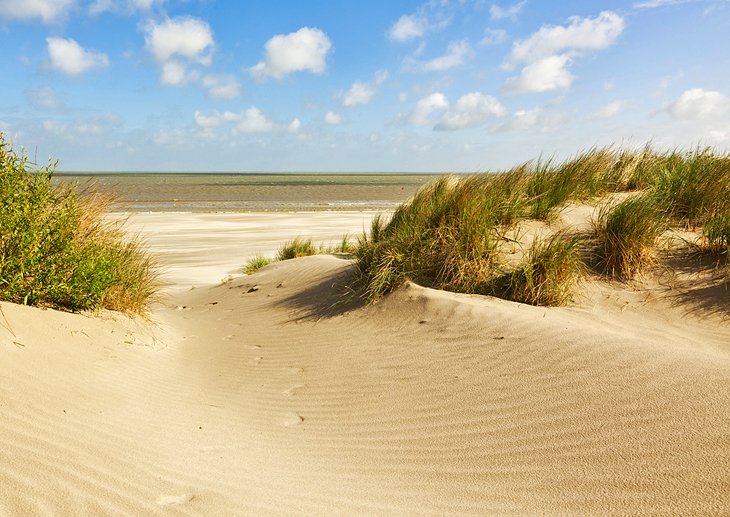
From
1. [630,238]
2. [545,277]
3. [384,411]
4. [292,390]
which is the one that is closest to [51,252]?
[292,390]

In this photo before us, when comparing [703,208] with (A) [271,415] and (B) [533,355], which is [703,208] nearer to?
(B) [533,355]

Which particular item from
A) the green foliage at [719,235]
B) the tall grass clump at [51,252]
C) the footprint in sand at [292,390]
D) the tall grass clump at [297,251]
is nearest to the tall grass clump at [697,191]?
the green foliage at [719,235]

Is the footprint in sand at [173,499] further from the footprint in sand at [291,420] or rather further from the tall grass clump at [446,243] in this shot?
the tall grass clump at [446,243]

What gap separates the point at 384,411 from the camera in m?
4.40

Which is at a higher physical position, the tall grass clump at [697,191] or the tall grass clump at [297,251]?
the tall grass clump at [697,191]

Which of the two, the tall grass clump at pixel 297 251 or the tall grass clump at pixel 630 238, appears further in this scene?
the tall grass clump at pixel 297 251

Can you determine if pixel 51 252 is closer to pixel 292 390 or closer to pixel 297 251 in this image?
pixel 292 390

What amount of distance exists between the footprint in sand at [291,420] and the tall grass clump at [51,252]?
8.42 feet

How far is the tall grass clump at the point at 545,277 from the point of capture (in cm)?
624

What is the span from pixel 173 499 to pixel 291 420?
167 centimetres

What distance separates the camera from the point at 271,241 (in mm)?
18719

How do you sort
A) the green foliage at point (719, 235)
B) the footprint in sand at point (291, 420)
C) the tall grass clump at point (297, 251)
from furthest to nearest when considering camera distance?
the tall grass clump at point (297, 251)
the green foliage at point (719, 235)
the footprint in sand at point (291, 420)

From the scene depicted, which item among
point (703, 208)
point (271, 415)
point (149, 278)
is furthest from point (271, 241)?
point (271, 415)

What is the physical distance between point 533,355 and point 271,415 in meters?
2.11
